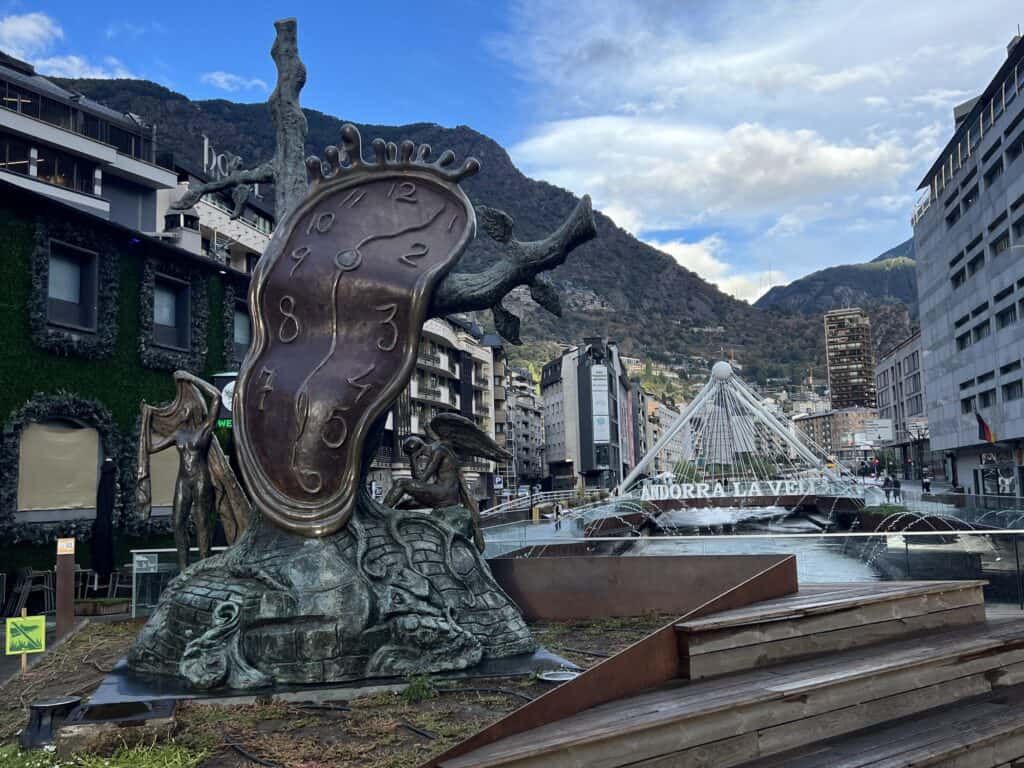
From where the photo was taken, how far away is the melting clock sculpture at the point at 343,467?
8203 millimetres

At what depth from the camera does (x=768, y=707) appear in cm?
453

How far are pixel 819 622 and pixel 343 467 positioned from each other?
525 centimetres

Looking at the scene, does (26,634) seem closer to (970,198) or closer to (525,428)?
(970,198)

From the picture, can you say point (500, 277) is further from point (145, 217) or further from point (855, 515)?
point (855, 515)

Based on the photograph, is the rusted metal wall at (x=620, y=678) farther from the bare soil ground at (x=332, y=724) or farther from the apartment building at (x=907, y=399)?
the apartment building at (x=907, y=399)

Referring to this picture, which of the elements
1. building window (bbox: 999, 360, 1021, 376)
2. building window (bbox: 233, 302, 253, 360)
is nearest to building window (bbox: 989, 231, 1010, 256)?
building window (bbox: 999, 360, 1021, 376)

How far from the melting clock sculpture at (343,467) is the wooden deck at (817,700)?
404cm

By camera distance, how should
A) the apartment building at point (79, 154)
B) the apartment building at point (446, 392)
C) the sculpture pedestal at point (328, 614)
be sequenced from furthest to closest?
the apartment building at point (446, 392), the apartment building at point (79, 154), the sculpture pedestal at point (328, 614)

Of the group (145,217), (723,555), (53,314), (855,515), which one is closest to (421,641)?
(723,555)

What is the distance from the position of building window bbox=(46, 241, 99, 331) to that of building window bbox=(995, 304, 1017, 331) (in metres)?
40.0

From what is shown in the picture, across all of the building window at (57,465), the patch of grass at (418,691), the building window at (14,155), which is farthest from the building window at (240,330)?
the patch of grass at (418,691)

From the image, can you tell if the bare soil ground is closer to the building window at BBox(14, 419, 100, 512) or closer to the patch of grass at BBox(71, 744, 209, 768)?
the patch of grass at BBox(71, 744, 209, 768)

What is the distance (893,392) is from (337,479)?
97.1 meters

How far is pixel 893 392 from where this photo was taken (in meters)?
95.5
